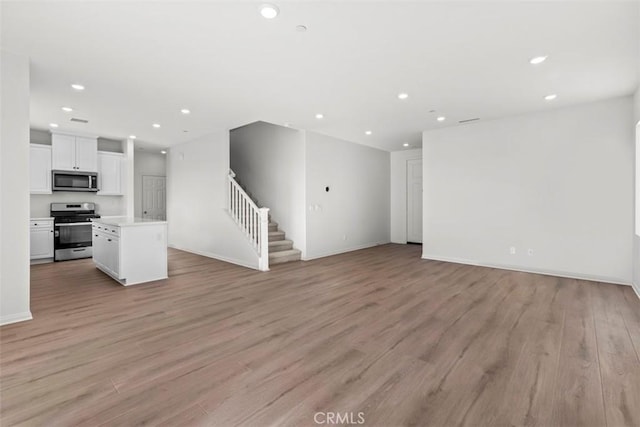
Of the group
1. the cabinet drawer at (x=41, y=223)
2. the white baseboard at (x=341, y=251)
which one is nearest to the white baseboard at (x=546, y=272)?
the white baseboard at (x=341, y=251)

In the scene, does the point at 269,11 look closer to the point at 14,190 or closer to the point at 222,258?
the point at 14,190

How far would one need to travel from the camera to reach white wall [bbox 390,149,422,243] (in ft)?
28.1

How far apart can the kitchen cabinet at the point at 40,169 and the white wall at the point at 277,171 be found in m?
4.07

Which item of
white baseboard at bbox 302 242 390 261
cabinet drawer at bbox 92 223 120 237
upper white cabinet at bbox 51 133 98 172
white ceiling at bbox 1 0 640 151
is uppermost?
white ceiling at bbox 1 0 640 151

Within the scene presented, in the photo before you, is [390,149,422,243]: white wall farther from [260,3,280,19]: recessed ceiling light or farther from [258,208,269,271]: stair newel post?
[260,3,280,19]: recessed ceiling light

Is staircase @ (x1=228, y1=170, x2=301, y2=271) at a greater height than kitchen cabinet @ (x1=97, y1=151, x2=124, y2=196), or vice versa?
kitchen cabinet @ (x1=97, y1=151, x2=124, y2=196)

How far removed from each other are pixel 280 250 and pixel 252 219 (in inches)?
39.2

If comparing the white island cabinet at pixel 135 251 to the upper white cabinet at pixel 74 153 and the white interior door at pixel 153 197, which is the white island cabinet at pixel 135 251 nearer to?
the upper white cabinet at pixel 74 153

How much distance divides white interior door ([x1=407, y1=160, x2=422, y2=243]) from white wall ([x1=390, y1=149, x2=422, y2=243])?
12cm

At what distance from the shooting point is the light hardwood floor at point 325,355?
5.67 ft

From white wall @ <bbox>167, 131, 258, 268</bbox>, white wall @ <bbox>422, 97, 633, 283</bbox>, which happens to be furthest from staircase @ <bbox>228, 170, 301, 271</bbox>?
white wall @ <bbox>422, 97, 633, 283</bbox>

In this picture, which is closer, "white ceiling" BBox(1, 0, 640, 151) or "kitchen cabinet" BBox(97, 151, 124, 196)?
"white ceiling" BBox(1, 0, 640, 151)

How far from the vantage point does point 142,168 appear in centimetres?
872

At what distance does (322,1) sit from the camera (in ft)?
7.25
